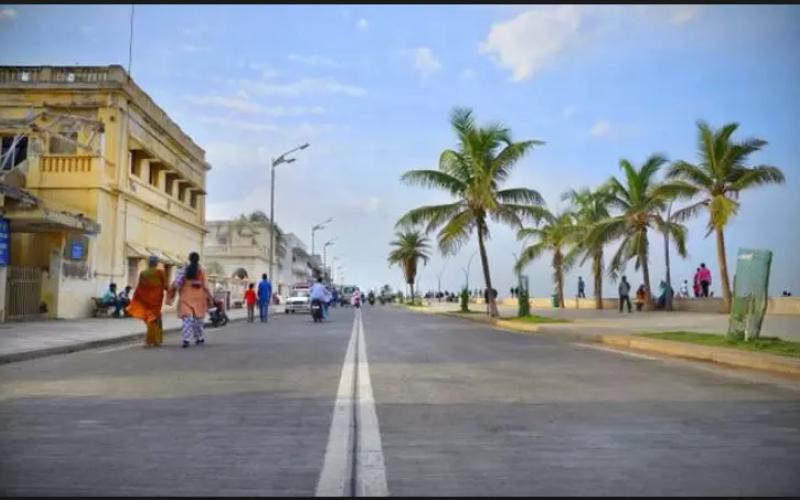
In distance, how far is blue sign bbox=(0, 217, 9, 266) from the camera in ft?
69.6

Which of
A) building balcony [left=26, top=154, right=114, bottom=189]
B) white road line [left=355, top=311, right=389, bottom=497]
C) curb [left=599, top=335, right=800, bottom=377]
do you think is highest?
building balcony [left=26, top=154, right=114, bottom=189]

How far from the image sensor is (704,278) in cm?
3534

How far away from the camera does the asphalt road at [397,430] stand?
443 centimetres

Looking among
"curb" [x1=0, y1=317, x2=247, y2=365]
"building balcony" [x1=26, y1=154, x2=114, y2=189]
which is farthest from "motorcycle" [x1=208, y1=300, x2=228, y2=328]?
"building balcony" [x1=26, y1=154, x2=114, y2=189]

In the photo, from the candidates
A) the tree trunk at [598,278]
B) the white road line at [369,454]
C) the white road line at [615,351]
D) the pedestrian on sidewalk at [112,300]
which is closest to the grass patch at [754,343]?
the white road line at [615,351]

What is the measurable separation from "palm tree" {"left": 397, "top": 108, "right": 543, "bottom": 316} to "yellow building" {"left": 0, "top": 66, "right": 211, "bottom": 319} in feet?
39.7

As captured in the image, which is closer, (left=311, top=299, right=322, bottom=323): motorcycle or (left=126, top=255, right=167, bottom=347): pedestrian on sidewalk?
(left=126, top=255, right=167, bottom=347): pedestrian on sidewalk

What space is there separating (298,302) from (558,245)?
18.5 m

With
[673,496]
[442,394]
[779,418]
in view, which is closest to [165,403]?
[442,394]

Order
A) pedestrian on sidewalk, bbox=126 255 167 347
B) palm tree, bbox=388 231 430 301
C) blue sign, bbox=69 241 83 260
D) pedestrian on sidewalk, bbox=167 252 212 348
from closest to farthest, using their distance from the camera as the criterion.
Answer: pedestrian on sidewalk, bbox=126 255 167 347 → pedestrian on sidewalk, bbox=167 252 212 348 → blue sign, bbox=69 241 83 260 → palm tree, bbox=388 231 430 301

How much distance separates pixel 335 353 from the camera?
13688 millimetres

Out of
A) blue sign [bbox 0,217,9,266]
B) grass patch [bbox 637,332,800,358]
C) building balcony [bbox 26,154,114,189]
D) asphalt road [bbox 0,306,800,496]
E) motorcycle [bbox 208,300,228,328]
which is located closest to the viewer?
asphalt road [bbox 0,306,800,496]

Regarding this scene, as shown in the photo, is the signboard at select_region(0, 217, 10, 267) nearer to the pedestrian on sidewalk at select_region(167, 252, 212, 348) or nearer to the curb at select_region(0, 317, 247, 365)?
the curb at select_region(0, 317, 247, 365)

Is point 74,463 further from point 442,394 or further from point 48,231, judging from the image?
point 48,231
